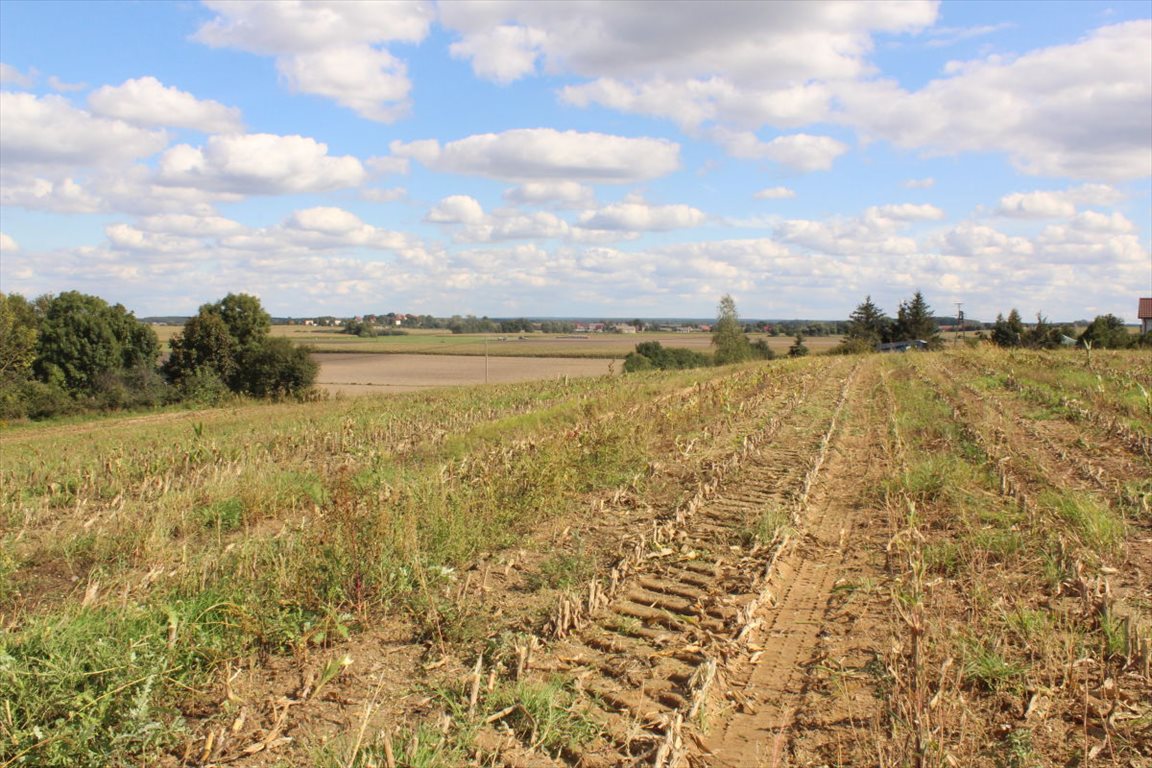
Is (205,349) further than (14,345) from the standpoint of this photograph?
Yes

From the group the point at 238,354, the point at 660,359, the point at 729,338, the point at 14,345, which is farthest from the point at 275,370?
the point at 729,338

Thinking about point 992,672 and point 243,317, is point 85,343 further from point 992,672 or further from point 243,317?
point 992,672

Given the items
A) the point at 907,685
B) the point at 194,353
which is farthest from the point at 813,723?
the point at 194,353

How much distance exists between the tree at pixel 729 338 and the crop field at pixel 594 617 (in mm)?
52857

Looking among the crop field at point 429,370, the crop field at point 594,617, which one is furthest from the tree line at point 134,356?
the crop field at point 594,617

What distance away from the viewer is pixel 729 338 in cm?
7394

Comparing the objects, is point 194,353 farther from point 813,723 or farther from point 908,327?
point 908,327

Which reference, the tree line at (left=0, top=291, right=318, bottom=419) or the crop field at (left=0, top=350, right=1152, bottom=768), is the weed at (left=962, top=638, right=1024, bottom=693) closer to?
the crop field at (left=0, top=350, right=1152, bottom=768)

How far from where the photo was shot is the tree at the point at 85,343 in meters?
51.8

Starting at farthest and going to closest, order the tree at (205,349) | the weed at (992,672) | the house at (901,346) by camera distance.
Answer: the house at (901,346) → the tree at (205,349) → the weed at (992,672)

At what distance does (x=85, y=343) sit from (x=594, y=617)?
57.3 meters

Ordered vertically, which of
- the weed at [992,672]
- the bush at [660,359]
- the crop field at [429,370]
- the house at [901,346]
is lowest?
the crop field at [429,370]

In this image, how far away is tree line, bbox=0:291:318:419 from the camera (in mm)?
48156

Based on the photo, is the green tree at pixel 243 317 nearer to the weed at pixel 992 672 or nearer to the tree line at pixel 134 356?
the tree line at pixel 134 356
